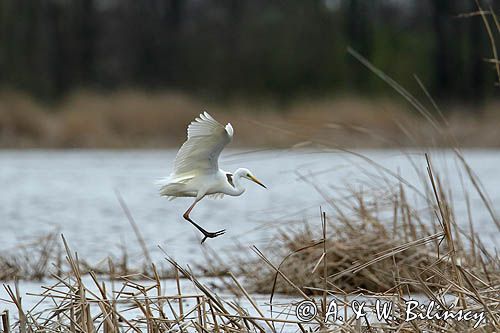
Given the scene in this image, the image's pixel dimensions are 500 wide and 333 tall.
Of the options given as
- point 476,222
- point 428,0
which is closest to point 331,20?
point 428,0

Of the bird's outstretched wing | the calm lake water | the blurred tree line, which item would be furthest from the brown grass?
the bird's outstretched wing

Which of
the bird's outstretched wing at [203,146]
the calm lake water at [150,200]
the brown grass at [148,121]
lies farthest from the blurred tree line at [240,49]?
the bird's outstretched wing at [203,146]

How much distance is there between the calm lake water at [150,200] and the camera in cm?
870

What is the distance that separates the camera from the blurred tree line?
26891 mm

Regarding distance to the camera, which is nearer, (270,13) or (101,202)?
(101,202)

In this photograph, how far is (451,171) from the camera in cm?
1697

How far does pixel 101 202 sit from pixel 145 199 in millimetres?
626

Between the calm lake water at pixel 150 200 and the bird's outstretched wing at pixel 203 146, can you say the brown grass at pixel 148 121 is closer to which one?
the calm lake water at pixel 150 200

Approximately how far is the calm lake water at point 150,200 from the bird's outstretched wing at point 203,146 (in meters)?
1.15

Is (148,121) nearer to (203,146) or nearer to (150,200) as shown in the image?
(150,200)

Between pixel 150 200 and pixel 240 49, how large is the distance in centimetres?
1459

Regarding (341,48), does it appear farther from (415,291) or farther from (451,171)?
(415,291)

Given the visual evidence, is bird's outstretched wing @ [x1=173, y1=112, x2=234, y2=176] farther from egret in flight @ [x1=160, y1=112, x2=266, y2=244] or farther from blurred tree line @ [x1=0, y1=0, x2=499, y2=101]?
blurred tree line @ [x1=0, y1=0, x2=499, y2=101]

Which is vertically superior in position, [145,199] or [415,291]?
[415,291]
